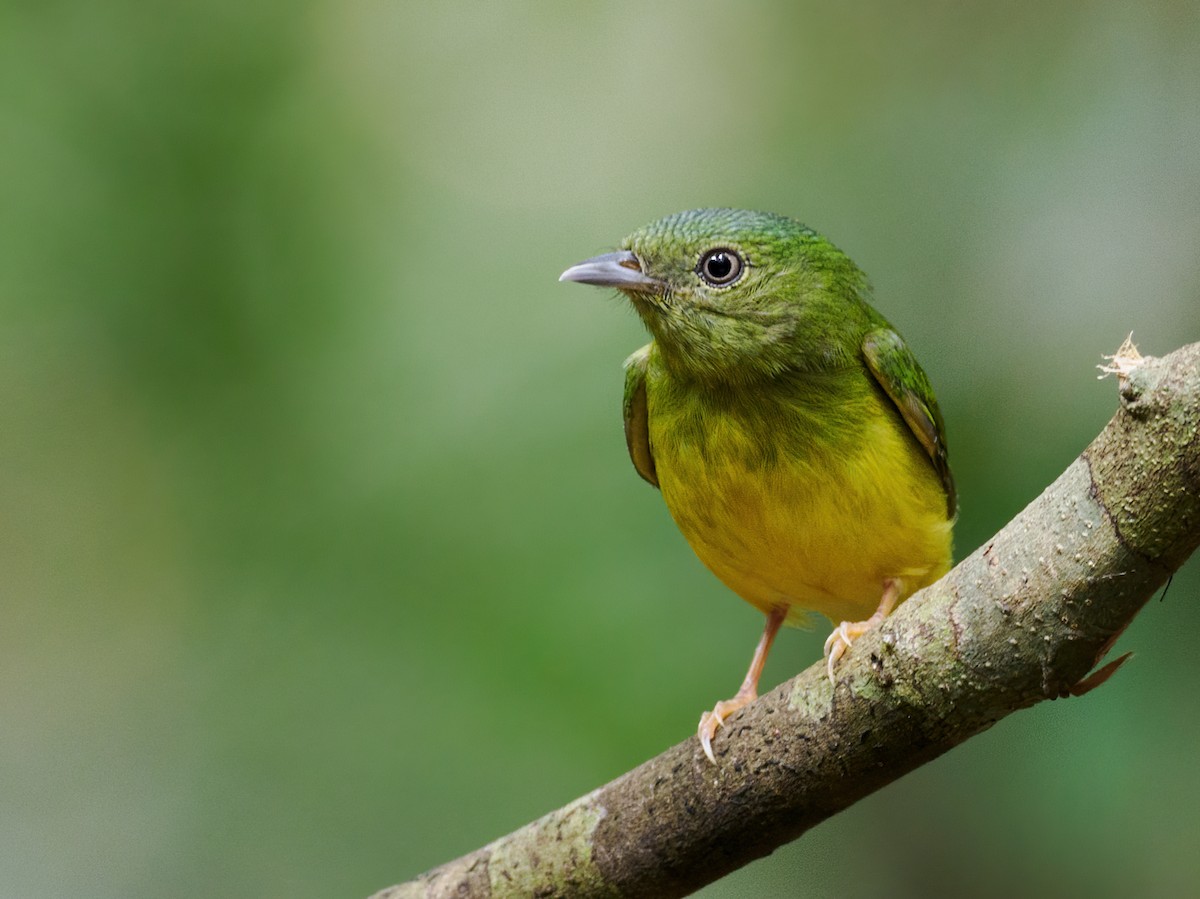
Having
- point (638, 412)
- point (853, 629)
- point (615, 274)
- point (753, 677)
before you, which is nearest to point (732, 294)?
point (615, 274)

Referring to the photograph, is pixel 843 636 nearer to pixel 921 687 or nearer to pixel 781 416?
pixel 781 416

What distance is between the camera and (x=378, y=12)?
19.9 feet

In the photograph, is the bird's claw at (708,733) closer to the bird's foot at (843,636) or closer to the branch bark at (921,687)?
the branch bark at (921,687)

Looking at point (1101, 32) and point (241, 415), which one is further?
point (241, 415)

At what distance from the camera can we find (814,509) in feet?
12.4

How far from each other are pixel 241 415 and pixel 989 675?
3485 mm

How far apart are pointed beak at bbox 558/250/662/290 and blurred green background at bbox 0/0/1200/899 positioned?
2.84 ft

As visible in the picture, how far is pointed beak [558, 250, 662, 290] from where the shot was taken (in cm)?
399

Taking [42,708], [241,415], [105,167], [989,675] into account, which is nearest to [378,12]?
[105,167]

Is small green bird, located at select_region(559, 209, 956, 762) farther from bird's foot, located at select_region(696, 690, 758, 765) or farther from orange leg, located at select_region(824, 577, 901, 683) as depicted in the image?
bird's foot, located at select_region(696, 690, 758, 765)

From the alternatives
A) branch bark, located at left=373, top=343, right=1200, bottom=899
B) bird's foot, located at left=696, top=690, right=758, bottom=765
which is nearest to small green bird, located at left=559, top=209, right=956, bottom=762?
bird's foot, located at left=696, top=690, right=758, bottom=765

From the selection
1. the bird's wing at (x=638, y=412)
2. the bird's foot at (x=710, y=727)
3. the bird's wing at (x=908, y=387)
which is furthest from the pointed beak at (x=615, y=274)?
the bird's foot at (x=710, y=727)

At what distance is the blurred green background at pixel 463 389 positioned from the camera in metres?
4.48

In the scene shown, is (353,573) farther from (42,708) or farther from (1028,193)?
(1028,193)
